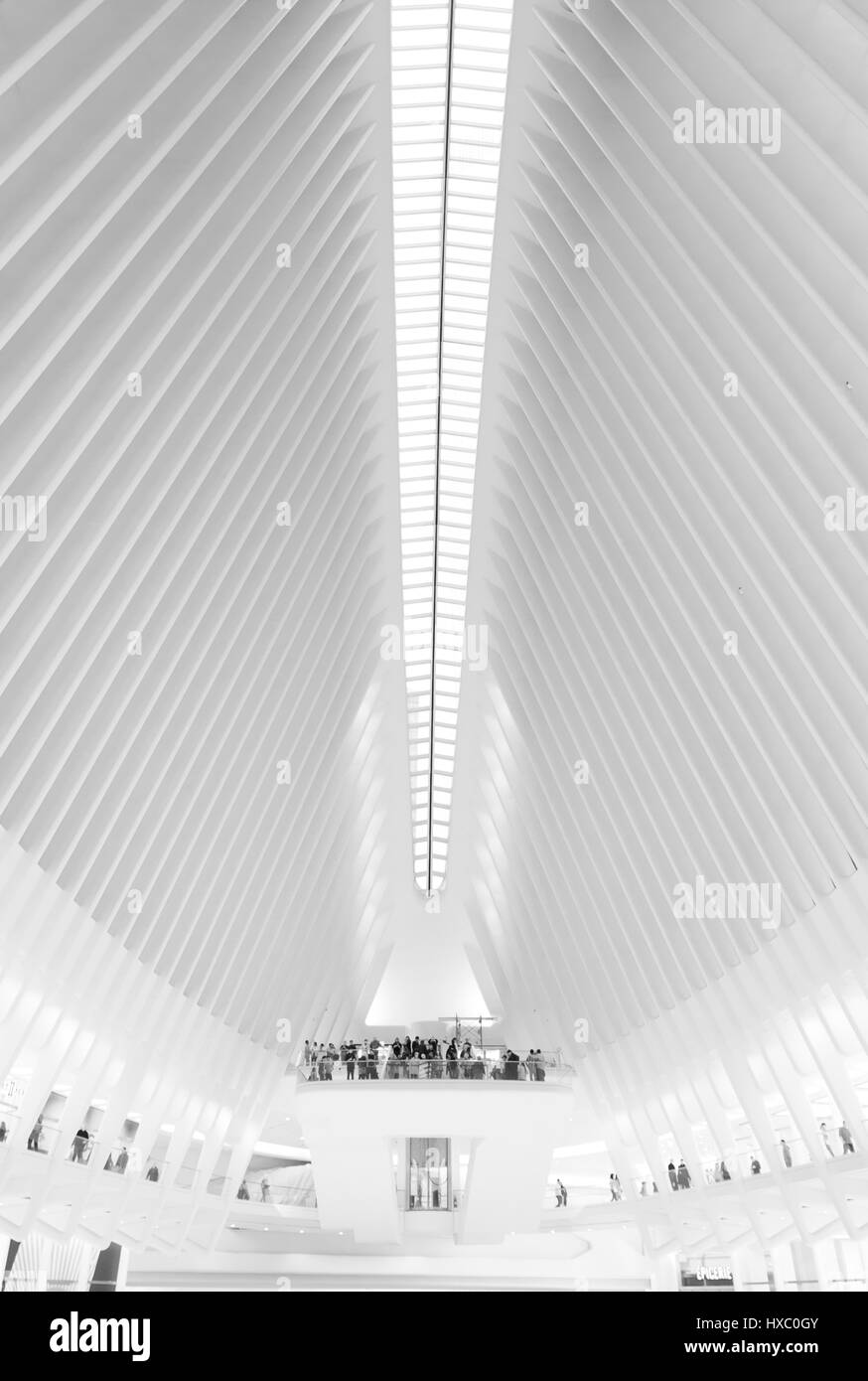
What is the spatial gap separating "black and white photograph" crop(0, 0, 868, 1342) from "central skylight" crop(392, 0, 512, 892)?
0.08 metres

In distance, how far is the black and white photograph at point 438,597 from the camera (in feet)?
40.6

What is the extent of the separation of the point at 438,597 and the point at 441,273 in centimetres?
1141

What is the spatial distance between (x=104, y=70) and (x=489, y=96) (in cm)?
716

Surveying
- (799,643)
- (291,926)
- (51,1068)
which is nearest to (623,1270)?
(291,926)

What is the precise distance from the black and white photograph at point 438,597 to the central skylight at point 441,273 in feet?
0.26

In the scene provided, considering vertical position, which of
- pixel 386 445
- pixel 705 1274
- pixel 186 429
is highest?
pixel 386 445

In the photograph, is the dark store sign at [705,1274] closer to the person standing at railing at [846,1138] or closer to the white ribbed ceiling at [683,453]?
the white ribbed ceiling at [683,453]

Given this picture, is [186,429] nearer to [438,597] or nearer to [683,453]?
[683,453]

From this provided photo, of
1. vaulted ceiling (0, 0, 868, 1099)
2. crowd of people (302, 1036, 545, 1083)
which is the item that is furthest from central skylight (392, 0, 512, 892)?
crowd of people (302, 1036, 545, 1083)

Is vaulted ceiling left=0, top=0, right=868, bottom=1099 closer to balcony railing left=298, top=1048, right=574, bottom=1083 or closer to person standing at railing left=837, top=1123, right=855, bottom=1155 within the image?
person standing at railing left=837, top=1123, right=855, bottom=1155

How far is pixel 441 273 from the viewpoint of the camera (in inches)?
772

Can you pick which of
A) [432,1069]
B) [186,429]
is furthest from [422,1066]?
[186,429]
